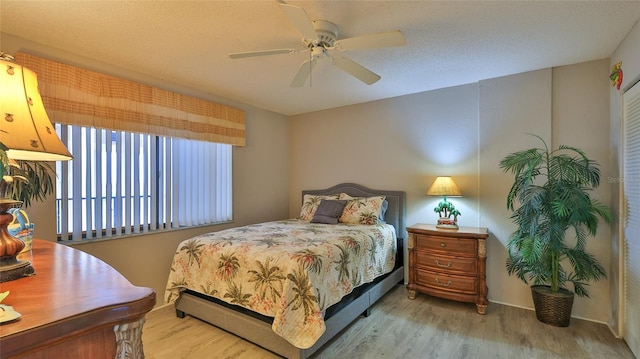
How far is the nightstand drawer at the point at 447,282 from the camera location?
2848mm

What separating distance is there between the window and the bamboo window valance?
0.13 m

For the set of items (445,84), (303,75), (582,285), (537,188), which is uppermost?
(445,84)

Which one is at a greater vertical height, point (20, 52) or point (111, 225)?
point (20, 52)

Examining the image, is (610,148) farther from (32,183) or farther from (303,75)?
(32,183)

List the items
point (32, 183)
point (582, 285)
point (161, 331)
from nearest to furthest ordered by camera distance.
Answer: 1. point (32, 183)
2. point (161, 331)
3. point (582, 285)

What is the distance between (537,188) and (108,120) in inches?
157

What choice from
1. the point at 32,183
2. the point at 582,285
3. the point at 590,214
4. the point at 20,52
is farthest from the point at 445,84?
the point at 20,52

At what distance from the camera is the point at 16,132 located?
31.4 inches

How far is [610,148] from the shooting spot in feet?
8.40

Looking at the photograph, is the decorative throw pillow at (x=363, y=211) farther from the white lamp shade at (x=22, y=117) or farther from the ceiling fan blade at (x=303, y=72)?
the white lamp shade at (x=22, y=117)

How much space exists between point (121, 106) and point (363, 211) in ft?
9.29

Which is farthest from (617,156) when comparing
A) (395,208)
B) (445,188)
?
Answer: (395,208)

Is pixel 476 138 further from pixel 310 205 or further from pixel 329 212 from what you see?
pixel 310 205

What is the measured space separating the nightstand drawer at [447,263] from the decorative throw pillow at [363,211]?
0.67 meters
